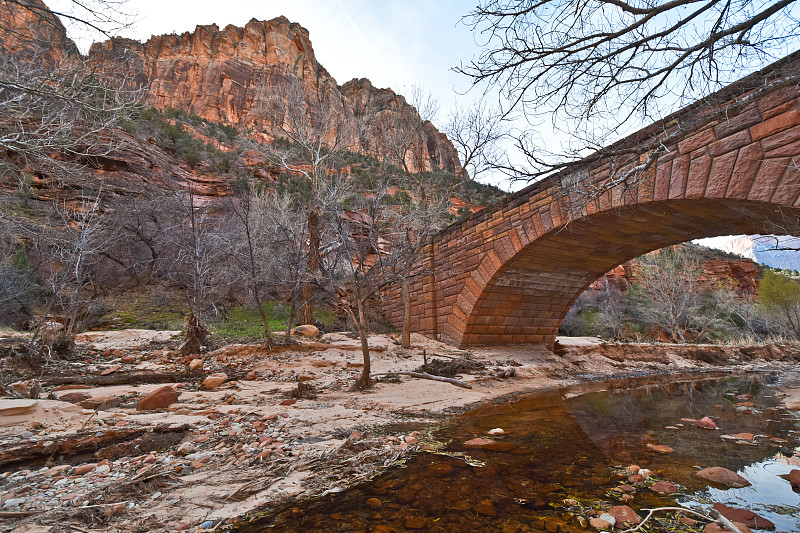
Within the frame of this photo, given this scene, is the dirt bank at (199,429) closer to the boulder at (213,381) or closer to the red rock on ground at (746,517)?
the boulder at (213,381)

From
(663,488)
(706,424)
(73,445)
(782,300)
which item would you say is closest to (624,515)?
(663,488)

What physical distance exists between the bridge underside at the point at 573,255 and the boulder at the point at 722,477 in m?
3.22

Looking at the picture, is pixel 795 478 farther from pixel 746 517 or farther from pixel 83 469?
pixel 83 469

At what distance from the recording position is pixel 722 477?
2.11 metres

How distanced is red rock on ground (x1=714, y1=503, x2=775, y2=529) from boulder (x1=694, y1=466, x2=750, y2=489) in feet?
1.15

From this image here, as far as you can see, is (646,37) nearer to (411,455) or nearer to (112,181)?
(411,455)

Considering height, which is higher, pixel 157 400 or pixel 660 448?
pixel 157 400

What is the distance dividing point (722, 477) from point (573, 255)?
252 inches

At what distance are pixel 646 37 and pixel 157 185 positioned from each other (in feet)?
70.3

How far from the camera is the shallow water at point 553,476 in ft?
5.61

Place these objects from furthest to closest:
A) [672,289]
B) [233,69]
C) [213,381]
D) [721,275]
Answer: [233,69], [721,275], [672,289], [213,381]

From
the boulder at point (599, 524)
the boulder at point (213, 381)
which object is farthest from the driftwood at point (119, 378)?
the boulder at point (599, 524)

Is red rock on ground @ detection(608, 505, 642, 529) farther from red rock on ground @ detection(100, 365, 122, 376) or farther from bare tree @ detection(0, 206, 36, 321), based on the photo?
bare tree @ detection(0, 206, 36, 321)

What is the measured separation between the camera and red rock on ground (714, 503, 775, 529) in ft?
5.44
